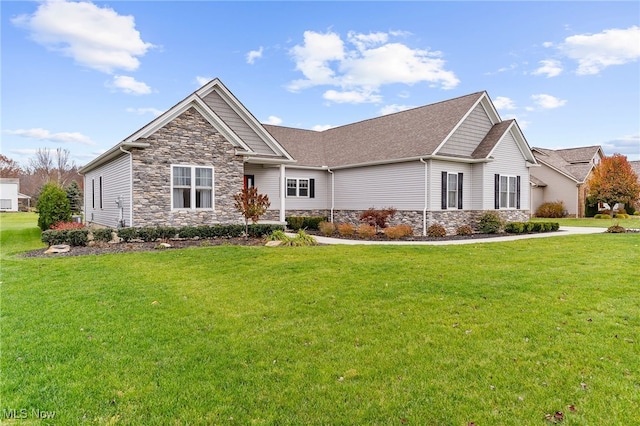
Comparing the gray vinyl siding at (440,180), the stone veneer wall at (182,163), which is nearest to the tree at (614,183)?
the gray vinyl siding at (440,180)

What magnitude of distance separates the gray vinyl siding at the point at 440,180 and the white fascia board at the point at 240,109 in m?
6.83

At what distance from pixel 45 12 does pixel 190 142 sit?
558 cm

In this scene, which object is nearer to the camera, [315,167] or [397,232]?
[397,232]

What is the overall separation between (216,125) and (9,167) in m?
75.0

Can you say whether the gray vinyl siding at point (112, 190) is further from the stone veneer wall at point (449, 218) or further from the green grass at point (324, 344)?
the stone veneer wall at point (449, 218)

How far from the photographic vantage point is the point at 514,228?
17859mm

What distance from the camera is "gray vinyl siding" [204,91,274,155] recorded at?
1719 centimetres

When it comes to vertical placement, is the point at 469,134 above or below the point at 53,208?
above

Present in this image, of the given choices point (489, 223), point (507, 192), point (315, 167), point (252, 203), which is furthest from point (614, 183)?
point (252, 203)

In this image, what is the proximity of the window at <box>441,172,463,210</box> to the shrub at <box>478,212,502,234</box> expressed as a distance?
48.5 inches

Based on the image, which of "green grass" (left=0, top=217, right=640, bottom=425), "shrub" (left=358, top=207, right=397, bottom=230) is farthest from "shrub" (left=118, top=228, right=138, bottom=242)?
"shrub" (left=358, top=207, right=397, bottom=230)

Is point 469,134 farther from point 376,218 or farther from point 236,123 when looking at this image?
point 236,123

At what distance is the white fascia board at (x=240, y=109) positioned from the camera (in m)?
16.8

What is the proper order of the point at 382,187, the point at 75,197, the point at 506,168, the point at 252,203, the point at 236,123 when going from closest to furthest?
the point at 252,203
the point at 236,123
the point at 382,187
the point at 506,168
the point at 75,197
